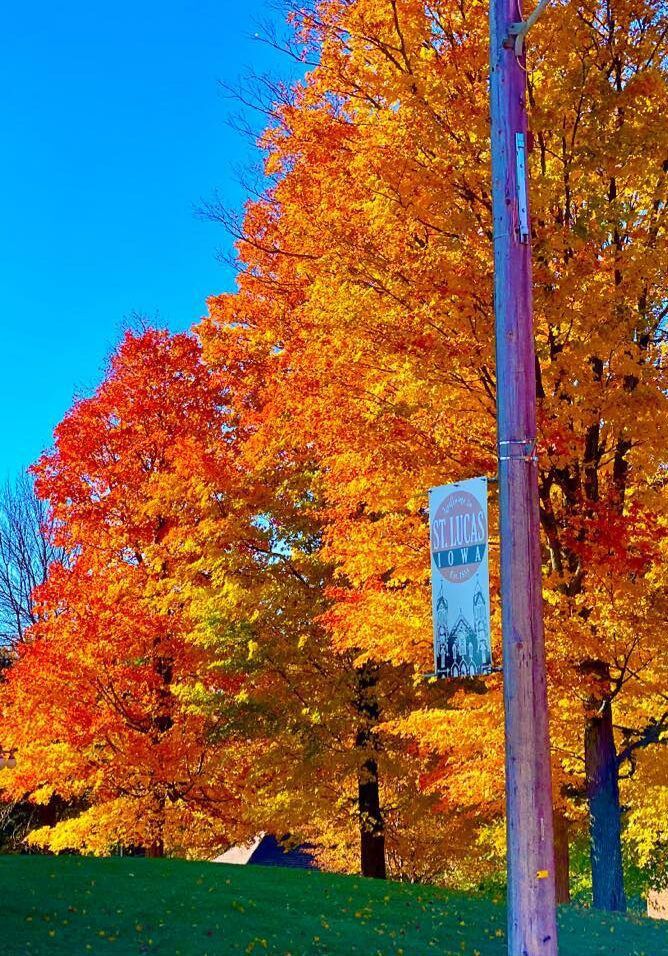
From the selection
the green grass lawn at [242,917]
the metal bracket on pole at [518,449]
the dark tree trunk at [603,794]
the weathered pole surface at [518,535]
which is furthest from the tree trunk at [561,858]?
the metal bracket on pole at [518,449]

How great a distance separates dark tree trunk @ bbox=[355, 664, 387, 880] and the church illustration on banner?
14.8 m

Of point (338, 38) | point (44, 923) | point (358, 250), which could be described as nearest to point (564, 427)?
point (358, 250)

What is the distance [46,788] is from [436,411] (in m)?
15.3

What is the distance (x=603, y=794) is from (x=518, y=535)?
10.2m

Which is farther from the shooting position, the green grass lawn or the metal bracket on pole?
the green grass lawn

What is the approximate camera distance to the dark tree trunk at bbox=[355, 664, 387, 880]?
2131 cm

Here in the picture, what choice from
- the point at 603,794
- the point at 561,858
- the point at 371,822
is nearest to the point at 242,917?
the point at 603,794

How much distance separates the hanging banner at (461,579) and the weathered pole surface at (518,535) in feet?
0.53

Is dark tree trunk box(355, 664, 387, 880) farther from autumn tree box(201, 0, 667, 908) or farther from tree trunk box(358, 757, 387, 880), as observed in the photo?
autumn tree box(201, 0, 667, 908)

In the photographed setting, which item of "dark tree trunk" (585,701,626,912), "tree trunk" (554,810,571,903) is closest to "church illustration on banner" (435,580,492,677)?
"dark tree trunk" (585,701,626,912)

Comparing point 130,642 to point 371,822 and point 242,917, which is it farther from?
point 242,917

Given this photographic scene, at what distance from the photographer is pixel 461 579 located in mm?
6527

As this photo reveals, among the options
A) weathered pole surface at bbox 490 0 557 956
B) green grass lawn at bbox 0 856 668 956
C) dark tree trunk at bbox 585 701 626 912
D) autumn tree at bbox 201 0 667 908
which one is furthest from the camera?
dark tree trunk at bbox 585 701 626 912

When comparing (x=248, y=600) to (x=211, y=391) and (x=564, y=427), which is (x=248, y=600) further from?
(x=564, y=427)
